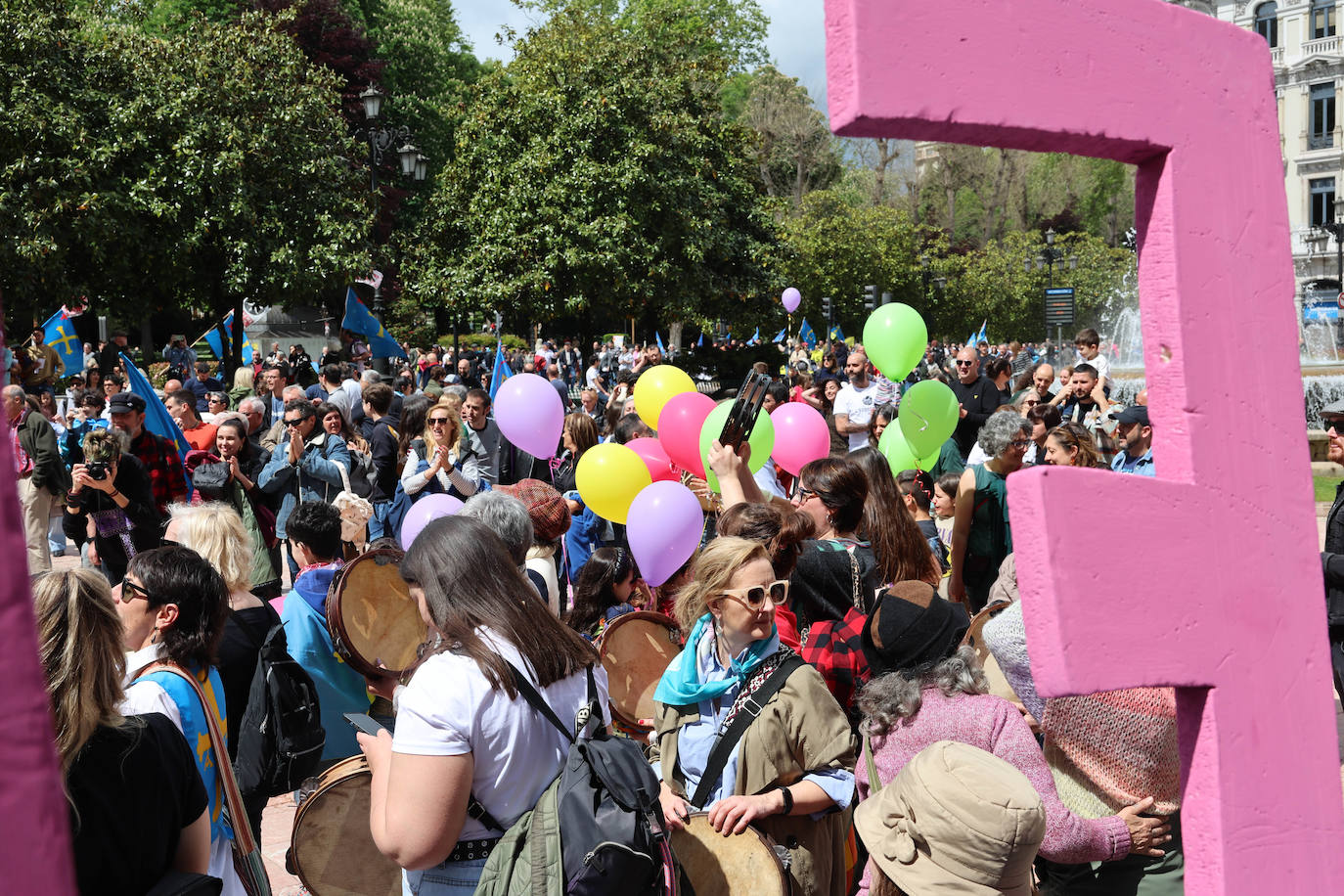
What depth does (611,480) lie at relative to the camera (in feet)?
19.0

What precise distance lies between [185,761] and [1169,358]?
217 centimetres

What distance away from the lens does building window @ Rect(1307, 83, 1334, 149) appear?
48969mm

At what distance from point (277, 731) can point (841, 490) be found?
216cm

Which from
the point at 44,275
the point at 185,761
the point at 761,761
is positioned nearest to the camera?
the point at 185,761

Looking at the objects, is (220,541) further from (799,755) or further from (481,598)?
(799,755)

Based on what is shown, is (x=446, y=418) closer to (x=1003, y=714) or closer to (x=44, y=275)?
(x=1003, y=714)

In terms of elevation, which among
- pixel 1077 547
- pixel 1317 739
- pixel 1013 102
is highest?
pixel 1013 102

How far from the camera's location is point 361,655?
4.21 m

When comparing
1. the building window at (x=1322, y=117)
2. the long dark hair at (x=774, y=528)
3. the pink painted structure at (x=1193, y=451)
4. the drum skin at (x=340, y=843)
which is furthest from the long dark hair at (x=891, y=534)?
the building window at (x=1322, y=117)

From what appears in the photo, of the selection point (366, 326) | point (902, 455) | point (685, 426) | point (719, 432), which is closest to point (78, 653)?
point (719, 432)

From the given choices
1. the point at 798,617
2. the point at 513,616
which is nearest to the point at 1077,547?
the point at 513,616

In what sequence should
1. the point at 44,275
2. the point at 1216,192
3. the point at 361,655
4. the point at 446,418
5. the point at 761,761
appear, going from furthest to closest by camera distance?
1. the point at 44,275
2. the point at 446,418
3. the point at 361,655
4. the point at 761,761
5. the point at 1216,192

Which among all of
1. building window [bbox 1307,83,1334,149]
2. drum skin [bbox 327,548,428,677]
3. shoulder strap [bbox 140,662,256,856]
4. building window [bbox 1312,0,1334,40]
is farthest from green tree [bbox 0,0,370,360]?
building window [bbox 1312,0,1334,40]

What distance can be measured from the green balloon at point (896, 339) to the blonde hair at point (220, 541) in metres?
5.36
